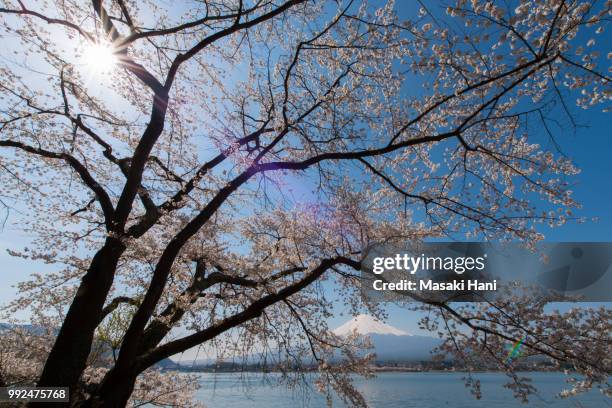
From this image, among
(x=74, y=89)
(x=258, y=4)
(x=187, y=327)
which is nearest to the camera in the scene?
(x=258, y=4)

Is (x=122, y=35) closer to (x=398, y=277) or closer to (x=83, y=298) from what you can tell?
(x=83, y=298)

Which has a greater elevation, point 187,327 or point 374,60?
point 374,60

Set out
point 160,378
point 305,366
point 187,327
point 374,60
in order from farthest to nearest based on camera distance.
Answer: point 160,378
point 305,366
point 187,327
point 374,60

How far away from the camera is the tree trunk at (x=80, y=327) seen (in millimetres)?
5062

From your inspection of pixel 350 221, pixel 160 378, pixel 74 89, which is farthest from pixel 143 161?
pixel 160 378

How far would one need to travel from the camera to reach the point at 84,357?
5.39 metres

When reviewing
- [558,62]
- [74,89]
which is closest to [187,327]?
[74,89]

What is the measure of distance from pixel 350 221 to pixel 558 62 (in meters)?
4.48

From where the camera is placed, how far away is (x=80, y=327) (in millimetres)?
5266

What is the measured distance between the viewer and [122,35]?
6410mm

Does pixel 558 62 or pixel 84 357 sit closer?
pixel 558 62

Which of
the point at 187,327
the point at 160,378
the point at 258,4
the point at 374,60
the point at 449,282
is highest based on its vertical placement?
the point at 258,4

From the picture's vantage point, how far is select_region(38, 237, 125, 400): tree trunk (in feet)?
16.6

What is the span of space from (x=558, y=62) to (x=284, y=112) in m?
3.81
